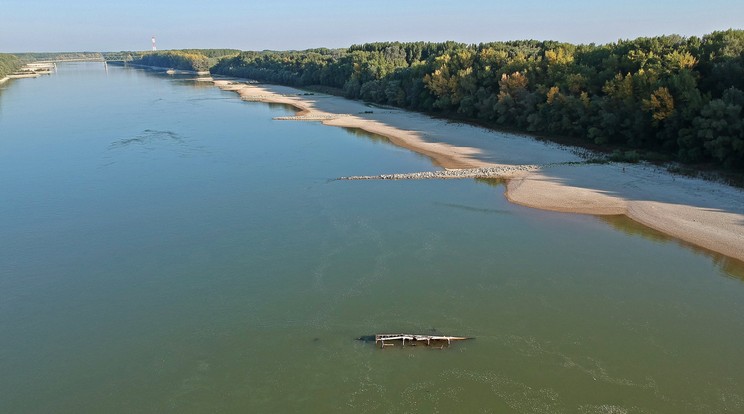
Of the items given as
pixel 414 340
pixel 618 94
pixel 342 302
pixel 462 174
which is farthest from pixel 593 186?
pixel 414 340

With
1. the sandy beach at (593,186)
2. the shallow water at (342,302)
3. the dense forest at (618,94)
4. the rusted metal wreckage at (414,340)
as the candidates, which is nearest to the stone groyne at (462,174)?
→ the sandy beach at (593,186)

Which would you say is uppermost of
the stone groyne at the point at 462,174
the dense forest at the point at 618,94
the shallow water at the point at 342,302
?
the dense forest at the point at 618,94

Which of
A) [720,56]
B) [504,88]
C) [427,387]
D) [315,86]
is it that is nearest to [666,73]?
[720,56]

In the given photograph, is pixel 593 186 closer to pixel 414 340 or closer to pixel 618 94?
pixel 618 94

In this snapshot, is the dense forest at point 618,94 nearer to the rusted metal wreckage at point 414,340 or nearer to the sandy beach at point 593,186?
the sandy beach at point 593,186

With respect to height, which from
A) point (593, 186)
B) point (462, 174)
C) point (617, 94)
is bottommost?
point (462, 174)

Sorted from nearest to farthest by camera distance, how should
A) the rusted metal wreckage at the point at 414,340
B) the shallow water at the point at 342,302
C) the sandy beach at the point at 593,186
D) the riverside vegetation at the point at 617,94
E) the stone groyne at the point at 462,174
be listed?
the shallow water at the point at 342,302 < the rusted metal wreckage at the point at 414,340 < the sandy beach at the point at 593,186 < the riverside vegetation at the point at 617,94 < the stone groyne at the point at 462,174

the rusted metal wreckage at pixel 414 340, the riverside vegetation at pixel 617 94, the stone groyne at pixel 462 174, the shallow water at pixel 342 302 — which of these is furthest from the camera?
the stone groyne at pixel 462 174
